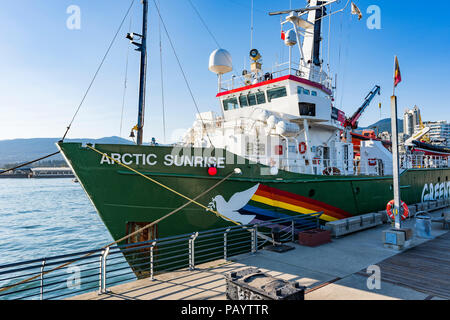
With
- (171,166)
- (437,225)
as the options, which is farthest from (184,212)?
(437,225)

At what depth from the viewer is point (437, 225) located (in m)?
11.2

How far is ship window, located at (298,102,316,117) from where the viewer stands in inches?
484

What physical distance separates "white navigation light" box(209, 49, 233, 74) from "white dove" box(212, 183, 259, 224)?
7193 mm

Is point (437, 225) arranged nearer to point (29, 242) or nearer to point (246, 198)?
point (246, 198)

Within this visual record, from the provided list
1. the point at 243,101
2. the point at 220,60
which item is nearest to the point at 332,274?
the point at 243,101

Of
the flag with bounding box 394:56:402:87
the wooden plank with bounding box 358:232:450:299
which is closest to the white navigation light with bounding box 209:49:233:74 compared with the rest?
the flag with bounding box 394:56:402:87

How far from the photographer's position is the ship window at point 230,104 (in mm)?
13883

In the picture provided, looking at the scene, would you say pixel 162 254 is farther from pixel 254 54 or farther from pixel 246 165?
pixel 254 54

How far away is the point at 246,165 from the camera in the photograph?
8758 millimetres

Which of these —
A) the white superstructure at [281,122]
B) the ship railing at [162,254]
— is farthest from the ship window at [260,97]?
the ship railing at [162,254]

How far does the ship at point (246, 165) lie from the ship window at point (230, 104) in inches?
2.0

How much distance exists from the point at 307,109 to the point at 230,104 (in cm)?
384

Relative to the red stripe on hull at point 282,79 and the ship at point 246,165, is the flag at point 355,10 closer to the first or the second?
the ship at point 246,165
